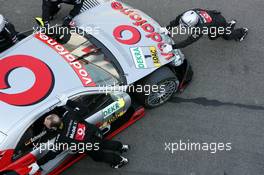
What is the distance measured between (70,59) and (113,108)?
89 centimetres

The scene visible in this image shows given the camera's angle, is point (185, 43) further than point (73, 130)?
Yes

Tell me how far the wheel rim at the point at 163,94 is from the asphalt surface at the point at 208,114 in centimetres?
15

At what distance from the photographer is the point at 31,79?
4824mm

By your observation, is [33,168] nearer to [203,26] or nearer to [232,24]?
[203,26]

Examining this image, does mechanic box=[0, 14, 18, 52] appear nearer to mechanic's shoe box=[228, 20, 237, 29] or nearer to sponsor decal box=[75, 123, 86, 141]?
sponsor decal box=[75, 123, 86, 141]

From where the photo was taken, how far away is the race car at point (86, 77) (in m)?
4.57

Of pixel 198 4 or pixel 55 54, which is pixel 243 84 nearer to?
pixel 198 4

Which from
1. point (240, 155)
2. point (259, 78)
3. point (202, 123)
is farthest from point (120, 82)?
point (259, 78)

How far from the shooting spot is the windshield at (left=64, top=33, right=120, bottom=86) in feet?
17.3

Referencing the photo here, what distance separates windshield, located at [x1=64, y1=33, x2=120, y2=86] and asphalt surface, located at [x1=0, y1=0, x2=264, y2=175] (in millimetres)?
1071

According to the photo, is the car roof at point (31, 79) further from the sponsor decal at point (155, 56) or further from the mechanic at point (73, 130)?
the sponsor decal at point (155, 56)

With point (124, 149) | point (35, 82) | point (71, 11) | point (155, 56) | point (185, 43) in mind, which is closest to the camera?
point (35, 82)

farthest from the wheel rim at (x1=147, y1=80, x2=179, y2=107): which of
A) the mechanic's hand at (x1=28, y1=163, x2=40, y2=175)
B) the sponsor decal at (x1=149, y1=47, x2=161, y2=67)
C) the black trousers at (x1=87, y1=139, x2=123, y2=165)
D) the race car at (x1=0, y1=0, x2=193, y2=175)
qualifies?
the mechanic's hand at (x1=28, y1=163, x2=40, y2=175)

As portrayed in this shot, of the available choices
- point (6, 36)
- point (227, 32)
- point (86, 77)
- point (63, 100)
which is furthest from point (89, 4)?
point (227, 32)
